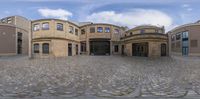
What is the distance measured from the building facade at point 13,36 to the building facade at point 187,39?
138ft

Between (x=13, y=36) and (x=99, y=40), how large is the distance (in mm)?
22111

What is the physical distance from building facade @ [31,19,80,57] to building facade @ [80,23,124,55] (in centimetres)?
717

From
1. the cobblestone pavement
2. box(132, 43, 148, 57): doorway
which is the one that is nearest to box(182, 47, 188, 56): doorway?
box(132, 43, 148, 57): doorway

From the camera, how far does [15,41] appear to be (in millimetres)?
47375

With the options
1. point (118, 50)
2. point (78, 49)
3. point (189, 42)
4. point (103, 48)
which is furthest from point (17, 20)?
point (189, 42)

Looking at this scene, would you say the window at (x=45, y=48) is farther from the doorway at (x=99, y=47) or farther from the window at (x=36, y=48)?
the doorway at (x=99, y=47)

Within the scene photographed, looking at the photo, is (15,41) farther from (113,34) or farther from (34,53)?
(113,34)

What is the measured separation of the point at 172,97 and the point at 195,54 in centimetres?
4130

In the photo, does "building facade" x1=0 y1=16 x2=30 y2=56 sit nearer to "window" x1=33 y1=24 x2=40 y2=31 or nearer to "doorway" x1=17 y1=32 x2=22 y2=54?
"doorway" x1=17 y1=32 x2=22 y2=54

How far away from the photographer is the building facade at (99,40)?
133 feet

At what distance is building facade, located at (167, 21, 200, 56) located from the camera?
4345 centimetres

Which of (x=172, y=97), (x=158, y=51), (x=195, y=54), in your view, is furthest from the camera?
(x=195, y=54)

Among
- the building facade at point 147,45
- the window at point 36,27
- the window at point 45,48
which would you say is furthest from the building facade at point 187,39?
the window at point 36,27

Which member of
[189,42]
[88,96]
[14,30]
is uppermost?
[14,30]
